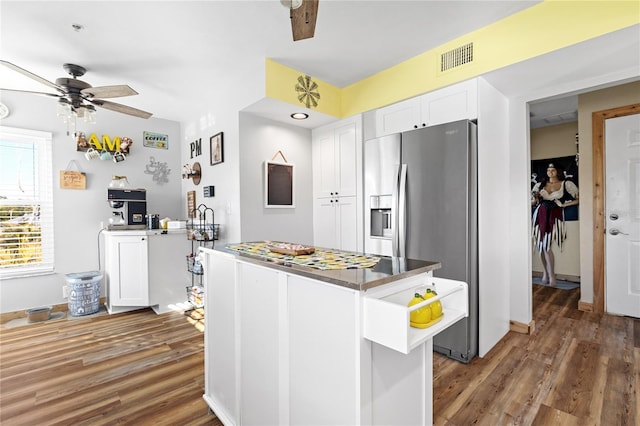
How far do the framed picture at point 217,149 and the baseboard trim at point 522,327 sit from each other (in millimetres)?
3405

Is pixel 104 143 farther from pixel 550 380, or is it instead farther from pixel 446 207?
pixel 550 380

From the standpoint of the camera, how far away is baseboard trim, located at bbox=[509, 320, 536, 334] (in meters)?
2.83

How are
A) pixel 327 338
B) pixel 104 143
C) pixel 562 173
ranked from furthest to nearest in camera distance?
pixel 562 173 < pixel 104 143 < pixel 327 338

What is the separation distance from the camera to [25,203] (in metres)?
3.45

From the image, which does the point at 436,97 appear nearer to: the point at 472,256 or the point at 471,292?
the point at 472,256

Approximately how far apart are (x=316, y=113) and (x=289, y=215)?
1.17m

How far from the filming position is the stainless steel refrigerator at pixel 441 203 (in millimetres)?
2332

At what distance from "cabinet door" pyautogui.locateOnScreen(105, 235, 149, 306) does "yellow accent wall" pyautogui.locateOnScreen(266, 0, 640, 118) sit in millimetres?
2357

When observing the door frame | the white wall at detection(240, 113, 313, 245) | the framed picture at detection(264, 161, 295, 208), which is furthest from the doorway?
the framed picture at detection(264, 161, 295, 208)

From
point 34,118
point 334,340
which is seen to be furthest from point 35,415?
point 34,118

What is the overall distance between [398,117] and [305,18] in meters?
1.72

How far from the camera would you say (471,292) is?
237 centimetres

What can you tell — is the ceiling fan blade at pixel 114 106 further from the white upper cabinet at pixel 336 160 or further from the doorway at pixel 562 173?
the doorway at pixel 562 173

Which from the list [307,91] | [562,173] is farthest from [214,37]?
[562,173]
